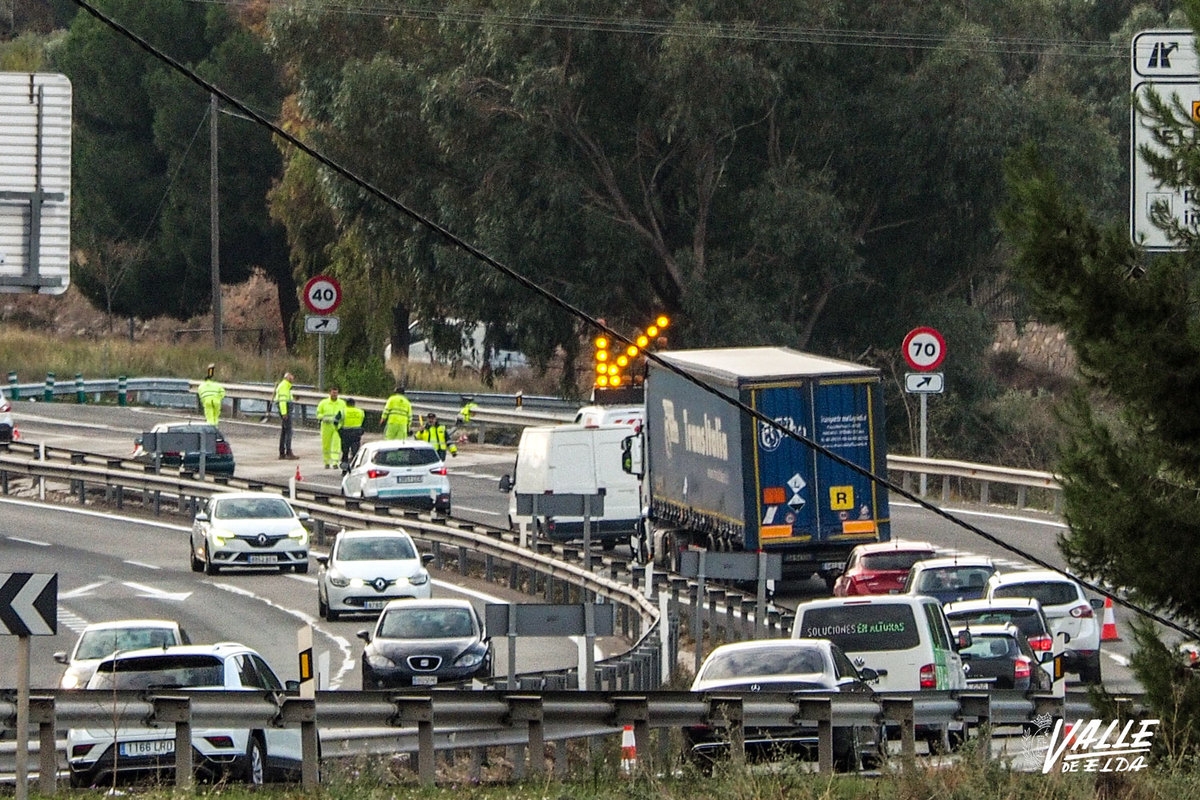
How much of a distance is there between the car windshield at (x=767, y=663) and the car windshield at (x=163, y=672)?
4.19 m

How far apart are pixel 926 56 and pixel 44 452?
2280cm

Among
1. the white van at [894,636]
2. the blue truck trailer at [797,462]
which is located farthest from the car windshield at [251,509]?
the white van at [894,636]

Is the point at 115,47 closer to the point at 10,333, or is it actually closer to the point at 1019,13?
the point at 10,333

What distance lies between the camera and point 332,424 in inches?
1761

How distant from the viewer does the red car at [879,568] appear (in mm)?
28234

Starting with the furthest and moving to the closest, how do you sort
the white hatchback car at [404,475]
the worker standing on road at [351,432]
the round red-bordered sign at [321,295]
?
the round red-bordered sign at [321,295] < the worker standing on road at [351,432] < the white hatchback car at [404,475]

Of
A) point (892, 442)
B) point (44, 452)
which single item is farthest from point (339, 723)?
point (892, 442)

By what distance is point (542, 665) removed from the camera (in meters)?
27.6

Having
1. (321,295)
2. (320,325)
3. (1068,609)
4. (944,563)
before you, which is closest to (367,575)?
(944,563)

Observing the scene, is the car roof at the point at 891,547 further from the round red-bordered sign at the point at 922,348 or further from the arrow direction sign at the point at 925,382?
the round red-bordered sign at the point at 922,348

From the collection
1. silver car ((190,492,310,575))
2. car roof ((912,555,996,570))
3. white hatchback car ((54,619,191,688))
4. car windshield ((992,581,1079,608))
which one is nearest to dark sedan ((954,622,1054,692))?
car windshield ((992,581,1079,608))

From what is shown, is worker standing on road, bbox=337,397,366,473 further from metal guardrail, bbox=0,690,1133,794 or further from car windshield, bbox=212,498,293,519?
metal guardrail, bbox=0,690,1133,794

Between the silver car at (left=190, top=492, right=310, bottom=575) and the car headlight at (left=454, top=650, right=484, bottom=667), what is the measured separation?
1002cm

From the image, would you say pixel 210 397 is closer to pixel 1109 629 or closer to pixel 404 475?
pixel 404 475
